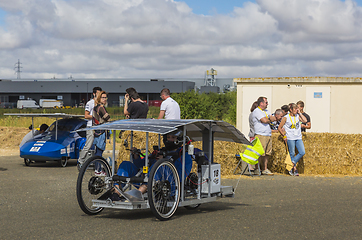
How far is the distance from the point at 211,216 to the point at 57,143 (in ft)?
25.9

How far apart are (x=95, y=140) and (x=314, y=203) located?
205 inches

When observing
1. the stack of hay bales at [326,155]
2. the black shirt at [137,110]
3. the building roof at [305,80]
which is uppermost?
the building roof at [305,80]

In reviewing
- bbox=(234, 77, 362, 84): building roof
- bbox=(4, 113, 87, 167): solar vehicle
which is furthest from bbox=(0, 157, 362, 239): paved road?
bbox=(234, 77, 362, 84): building roof

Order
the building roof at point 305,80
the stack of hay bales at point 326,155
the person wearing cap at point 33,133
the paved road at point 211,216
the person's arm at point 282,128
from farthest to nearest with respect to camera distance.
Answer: the building roof at point 305,80
the person wearing cap at point 33,133
the stack of hay bales at point 326,155
the person's arm at point 282,128
the paved road at point 211,216

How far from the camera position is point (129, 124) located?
278 inches

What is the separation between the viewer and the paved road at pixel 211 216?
5926mm

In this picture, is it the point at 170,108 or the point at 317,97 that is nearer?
the point at 170,108

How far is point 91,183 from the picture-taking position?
700 centimetres

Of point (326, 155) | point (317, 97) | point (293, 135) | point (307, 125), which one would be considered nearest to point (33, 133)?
point (293, 135)

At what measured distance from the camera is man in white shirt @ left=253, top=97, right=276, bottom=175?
1223 cm

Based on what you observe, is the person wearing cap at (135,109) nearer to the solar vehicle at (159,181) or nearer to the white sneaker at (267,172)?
the solar vehicle at (159,181)

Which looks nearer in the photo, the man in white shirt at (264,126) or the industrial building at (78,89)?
the man in white shirt at (264,126)

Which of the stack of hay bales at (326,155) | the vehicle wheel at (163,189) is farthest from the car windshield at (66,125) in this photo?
the vehicle wheel at (163,189)

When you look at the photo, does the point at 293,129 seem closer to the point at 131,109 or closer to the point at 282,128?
the point at 282,128
